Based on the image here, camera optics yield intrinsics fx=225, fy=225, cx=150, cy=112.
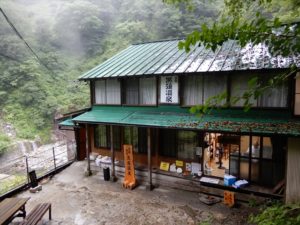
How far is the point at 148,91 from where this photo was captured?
33.0 ft

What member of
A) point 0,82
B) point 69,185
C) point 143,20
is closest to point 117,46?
point 143,20

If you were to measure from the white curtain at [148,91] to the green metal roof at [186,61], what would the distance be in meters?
0.60

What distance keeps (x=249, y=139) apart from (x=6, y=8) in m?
33.4

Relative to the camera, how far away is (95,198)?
8.39 metres

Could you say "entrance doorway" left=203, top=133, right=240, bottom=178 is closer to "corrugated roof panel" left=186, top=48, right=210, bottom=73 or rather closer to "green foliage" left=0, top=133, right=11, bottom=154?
"corrugated roof panel" left=186, top=48, right=210, bottom=73

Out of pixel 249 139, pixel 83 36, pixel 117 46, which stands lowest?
pixel 249 139

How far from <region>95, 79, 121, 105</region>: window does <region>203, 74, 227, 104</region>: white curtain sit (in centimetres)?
412

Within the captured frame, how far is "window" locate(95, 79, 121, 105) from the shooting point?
1080cm

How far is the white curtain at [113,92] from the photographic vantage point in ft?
35.3

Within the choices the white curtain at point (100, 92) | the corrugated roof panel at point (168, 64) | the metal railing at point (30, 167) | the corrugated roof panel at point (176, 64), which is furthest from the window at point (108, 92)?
the metal railing at point (30, 167)

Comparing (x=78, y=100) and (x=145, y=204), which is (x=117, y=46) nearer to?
(x=78, y=100)

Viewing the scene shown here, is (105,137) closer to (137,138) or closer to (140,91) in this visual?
(137,138)

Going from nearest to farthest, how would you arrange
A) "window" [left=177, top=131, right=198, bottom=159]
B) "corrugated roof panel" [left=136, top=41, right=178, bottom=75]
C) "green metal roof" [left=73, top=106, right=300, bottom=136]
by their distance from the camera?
1. "green metal roof" [left=73, top=106, right=300, bottom=136]
2. "window" [left=177, top=131, right=198, bottom=159]
3. "corrugated roof panel" [left=136, top=41, right=178, bottom=75]

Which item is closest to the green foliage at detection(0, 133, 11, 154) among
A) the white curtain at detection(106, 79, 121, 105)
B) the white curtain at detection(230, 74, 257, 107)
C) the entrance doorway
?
the white curtain at detection(106, 79, 121, 105)
